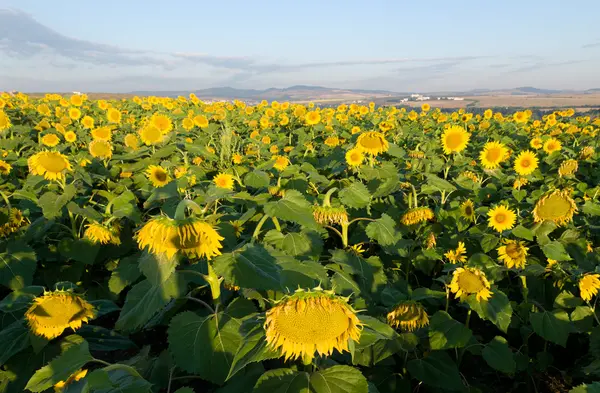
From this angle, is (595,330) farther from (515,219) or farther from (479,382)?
(515,219)

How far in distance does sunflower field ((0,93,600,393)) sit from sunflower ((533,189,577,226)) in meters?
0.01

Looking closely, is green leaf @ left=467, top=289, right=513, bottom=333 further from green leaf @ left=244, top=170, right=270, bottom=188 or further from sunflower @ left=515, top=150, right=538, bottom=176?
sunflower @ left=515, top=150, right=538, bottom=176

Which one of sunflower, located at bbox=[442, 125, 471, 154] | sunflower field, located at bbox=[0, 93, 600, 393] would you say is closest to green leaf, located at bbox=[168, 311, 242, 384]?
sunflower field, located at bbox=[0, 93, 600, 393]

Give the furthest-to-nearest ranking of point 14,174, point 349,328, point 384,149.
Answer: point 14,174 < point 384,149 < point 349,328

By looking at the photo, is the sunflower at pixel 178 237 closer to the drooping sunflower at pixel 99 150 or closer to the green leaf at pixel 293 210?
the green leaf at pixel 293 210

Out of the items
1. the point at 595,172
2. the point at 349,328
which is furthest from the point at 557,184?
the point at 349,328

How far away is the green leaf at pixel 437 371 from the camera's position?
240 centimetres

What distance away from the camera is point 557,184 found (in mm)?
6043

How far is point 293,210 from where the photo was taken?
2098mm

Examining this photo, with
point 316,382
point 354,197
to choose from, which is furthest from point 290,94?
point 316,382

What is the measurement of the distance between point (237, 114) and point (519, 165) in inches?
475

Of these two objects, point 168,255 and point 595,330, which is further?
point 595,330

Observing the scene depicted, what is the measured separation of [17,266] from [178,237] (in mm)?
2186

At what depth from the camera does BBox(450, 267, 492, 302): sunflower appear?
2727 millimetres
